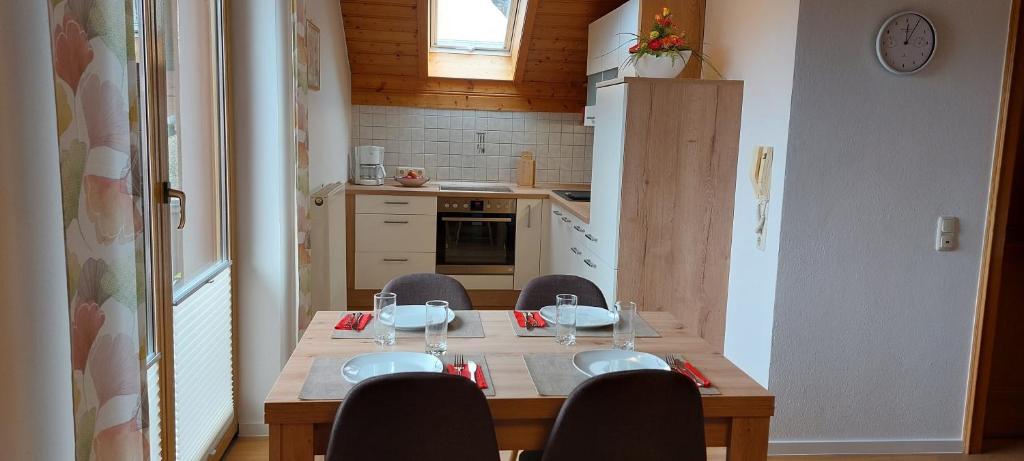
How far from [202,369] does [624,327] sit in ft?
4.68

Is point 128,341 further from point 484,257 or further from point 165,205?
point 484,257

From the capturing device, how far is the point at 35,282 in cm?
109

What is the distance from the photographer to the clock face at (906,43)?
2.79 meters

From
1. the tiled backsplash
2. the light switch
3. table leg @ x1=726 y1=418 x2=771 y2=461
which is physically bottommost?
table leg @ x1=726 y1=418 x2=771 y2=461

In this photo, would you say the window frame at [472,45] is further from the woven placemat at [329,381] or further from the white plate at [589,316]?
the woven placemat at [329,381]

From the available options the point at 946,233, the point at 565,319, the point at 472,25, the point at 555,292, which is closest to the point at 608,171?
the point at 555,292

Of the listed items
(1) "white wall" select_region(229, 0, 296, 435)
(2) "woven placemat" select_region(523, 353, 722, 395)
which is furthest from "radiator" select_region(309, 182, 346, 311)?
(2) "woven placemat" select_region(523, 353, 722, 395)

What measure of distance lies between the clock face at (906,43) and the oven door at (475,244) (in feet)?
9.19

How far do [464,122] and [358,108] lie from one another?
0.78 m

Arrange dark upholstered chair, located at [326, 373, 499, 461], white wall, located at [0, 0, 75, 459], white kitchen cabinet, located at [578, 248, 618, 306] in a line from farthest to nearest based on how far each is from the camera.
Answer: white kitchen cabinet, located at [578, 248, 618, 306]
dark upholstered chair, located at [326, 373, 499, 461]
white wall, located at [0, 0, 75, 459]

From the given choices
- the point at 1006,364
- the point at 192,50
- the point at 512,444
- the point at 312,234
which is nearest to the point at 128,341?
the point at 512,444

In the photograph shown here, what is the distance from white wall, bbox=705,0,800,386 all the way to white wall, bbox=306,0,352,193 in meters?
2.04

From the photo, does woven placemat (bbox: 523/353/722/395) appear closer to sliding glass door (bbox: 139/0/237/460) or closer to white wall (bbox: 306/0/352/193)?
sliding glass door (bbox: 139/0/237/460)

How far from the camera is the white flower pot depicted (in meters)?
3.30
